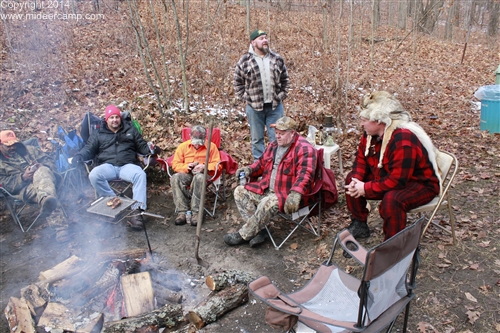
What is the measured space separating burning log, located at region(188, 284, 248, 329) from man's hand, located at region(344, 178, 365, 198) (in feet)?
4.27

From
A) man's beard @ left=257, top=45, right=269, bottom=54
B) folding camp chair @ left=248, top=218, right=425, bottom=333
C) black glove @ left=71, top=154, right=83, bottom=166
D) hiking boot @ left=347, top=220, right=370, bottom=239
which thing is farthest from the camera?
man's beard @ left=257, top=45, right=269, bottom=54

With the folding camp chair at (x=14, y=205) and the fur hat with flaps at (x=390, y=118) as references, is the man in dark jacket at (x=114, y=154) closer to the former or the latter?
the folding camp chair at (x=14, y=205)

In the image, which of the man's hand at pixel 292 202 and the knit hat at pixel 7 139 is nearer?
the man's hand at pixel 292 202

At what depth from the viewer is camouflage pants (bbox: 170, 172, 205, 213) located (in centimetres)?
489

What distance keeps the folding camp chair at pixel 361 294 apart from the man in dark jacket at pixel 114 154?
116 inches

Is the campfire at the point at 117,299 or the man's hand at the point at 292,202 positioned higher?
the man's hand at the point at 292,202

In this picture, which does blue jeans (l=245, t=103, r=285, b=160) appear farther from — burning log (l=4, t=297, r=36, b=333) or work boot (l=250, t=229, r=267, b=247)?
burning log (l=4, t=297, r=36, b=333)

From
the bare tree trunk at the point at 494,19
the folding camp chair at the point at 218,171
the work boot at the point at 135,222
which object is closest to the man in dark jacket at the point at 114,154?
the work boot at the point at 135,222

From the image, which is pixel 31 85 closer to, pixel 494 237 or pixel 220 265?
pixel 220 265

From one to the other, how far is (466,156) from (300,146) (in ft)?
10.2

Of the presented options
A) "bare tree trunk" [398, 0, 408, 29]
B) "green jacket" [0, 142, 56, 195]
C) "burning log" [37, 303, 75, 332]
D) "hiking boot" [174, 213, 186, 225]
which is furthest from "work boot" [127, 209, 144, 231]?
"bare tree trunk" [398, 0, 408, 29]

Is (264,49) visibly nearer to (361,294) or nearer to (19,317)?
(361,294)

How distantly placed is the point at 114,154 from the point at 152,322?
2.89 metres

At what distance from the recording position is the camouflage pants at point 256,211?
406cm
